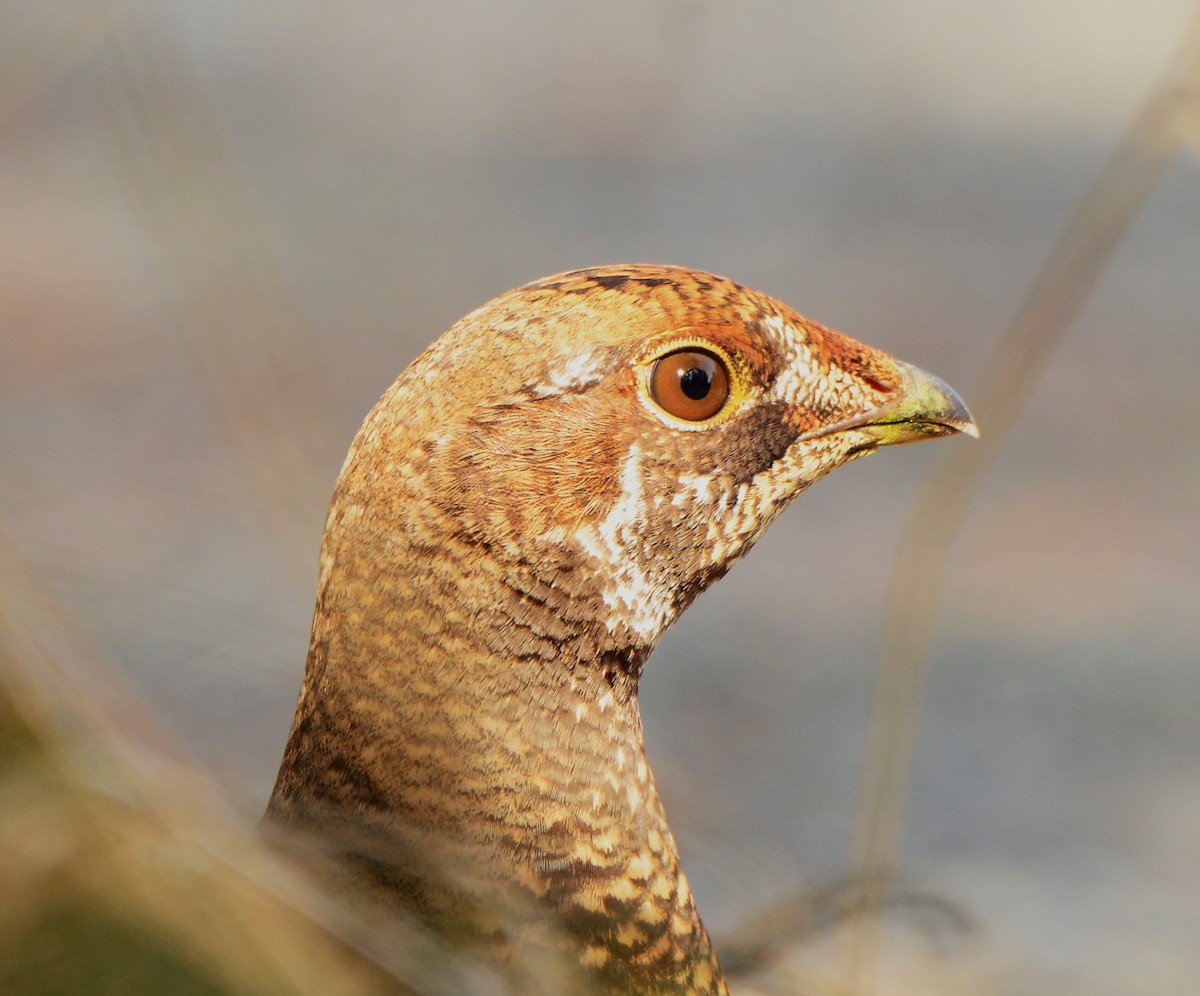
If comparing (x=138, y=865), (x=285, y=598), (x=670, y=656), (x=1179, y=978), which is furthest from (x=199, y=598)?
(x=138, y=865)

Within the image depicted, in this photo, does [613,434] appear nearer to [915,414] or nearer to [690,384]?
[690,384]

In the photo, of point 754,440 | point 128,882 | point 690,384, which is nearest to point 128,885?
point 128,882

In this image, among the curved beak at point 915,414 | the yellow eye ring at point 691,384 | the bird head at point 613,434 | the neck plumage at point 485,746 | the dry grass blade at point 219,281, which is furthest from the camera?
the dry grass blade at point 219,281

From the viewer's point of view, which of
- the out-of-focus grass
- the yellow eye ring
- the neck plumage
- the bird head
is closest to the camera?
the out-of-focus grass

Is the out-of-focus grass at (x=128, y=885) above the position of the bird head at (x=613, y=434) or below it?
below

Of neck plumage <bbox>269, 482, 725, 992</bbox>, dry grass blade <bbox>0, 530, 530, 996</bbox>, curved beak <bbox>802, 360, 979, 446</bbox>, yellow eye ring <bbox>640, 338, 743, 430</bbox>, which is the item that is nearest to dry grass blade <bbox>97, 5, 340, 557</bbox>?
neck plumage <bbox>269, 482, 725, 992</bbox>

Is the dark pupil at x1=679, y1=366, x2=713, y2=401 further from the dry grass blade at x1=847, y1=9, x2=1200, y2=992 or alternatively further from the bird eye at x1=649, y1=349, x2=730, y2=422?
the dry grass blade at x1=847, y1=9, x2=1200, y2=992

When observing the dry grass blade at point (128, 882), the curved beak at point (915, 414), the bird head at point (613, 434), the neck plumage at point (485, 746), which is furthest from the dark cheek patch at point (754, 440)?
the dry grass blade at point (128, 882)

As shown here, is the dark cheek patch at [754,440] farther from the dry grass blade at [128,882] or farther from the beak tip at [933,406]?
the dry grass blade at [128,882]

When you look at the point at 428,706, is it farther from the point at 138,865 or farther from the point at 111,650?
the point at 111,650
